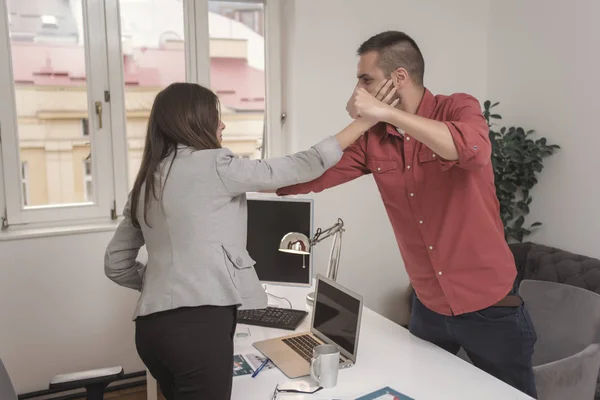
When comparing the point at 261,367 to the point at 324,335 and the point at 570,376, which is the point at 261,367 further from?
the point at 570,376

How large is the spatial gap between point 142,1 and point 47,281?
163cm

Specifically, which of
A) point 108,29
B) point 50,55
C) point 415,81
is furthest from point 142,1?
point 415,81

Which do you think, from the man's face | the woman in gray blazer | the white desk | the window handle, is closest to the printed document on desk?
the white desk

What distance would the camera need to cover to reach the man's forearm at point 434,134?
1464mm

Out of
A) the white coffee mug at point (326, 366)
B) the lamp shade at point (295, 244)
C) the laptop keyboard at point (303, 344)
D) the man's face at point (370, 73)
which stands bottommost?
the laptop keyboard at point (303, 344)

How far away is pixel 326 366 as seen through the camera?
1637 millimetres

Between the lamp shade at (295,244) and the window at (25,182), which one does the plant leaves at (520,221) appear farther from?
the window at (25,182)

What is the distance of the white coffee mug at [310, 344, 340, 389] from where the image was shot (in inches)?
64.3

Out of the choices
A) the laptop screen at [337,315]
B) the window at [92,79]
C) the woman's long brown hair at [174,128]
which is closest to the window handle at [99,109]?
the window at [92,79]

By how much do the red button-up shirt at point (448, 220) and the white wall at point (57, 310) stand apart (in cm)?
188

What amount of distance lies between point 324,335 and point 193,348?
0.68m

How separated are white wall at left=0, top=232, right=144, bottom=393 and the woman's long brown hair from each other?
1.61 m

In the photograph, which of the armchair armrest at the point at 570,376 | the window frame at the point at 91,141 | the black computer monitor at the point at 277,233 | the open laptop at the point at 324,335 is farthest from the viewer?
the window frame at the point at 91,141

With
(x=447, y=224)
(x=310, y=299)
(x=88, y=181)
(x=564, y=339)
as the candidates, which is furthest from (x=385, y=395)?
(x=88, y=181)
